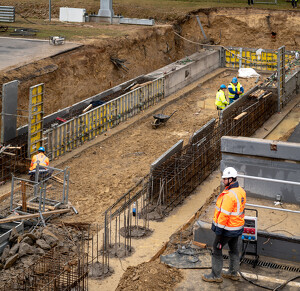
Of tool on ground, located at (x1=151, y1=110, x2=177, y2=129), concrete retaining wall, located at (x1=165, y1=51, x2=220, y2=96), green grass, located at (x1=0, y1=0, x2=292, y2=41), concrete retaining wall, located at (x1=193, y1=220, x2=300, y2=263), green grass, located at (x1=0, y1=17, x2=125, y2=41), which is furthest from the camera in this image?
green grass, located at (x1=0, y1=0, x2=292, y2=41)

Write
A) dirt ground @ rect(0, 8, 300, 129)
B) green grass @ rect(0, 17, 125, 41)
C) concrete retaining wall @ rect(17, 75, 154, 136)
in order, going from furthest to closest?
green grass @ rect(0, 17, 125, 41), dirt ground @ rect(0, 8, 300, 129), concrete retaining wall @ rect(17, 75, 154, 136)

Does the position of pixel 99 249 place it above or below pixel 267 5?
below

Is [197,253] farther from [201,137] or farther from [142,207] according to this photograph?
[201,137]

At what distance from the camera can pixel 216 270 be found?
10852mm

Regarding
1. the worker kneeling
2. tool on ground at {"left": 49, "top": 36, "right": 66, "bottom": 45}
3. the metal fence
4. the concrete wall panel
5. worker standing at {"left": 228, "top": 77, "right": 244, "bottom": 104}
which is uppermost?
the metal fence

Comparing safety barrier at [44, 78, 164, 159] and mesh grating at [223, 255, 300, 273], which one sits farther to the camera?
safety barrier at [44, 78, 164, 159]

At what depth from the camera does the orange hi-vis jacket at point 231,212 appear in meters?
10.6

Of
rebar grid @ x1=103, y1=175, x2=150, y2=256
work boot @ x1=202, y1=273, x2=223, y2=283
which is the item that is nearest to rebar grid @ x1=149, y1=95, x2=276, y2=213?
rebar grid @ x1=103, y1=175, x2=150, y2=256

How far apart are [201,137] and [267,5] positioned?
2164 cm

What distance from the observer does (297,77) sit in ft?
90.3

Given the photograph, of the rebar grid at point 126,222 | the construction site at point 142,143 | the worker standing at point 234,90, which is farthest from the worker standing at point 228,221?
the worker standing at point 234,90

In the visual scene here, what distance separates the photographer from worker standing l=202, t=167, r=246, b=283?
10.6m

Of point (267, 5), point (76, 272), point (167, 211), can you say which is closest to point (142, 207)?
point (167, 211)

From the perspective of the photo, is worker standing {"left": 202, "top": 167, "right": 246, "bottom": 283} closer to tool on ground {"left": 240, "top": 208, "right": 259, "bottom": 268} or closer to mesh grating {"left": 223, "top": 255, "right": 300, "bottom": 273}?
tool on ground {"left": 240, "top": 208, "right": 259, "bottom": 268}
